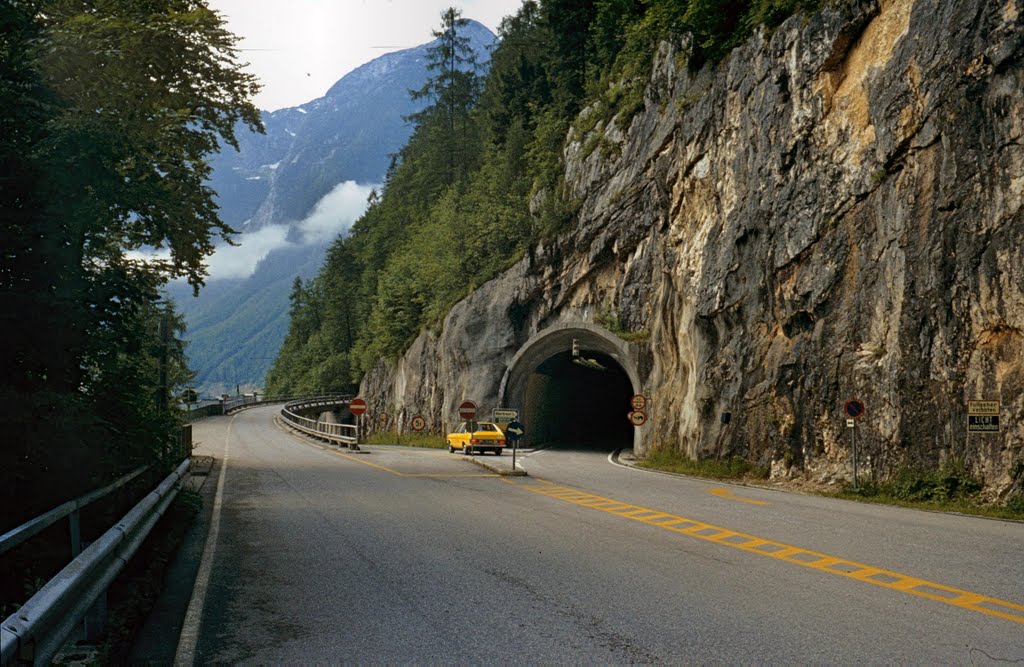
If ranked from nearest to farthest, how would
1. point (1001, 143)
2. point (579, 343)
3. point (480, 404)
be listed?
1. point (1001, 143)
2. point (579, 343)
3. point (480, 404)

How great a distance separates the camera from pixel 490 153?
2186 inches

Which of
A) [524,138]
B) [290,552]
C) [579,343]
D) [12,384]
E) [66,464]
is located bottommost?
[290,552]

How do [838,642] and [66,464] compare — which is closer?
[838,642]

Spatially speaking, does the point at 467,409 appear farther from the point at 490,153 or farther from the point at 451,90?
the point at 451,90

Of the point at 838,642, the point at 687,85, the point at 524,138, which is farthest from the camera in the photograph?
the point at 524,138

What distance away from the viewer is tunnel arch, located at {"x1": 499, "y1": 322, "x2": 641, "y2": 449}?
35656 millimetres

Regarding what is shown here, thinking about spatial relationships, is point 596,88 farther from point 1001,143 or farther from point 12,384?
point 12,384

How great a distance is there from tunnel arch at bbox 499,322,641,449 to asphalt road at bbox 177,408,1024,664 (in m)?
19.9

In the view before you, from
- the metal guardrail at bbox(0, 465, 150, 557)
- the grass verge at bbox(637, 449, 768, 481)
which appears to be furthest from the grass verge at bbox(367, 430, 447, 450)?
the metal guardrail at bbox(0, 465, 150, 557)

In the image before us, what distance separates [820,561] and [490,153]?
163ft

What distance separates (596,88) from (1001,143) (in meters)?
29.3

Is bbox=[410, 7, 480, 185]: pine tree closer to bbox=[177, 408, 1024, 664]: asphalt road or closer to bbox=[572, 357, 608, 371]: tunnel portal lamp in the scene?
bbox=[572, 357, 608, 371]: tunnel portal lamp

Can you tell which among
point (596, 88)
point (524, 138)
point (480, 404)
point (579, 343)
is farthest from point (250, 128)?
point (524, 138)

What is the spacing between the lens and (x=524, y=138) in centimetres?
4847
